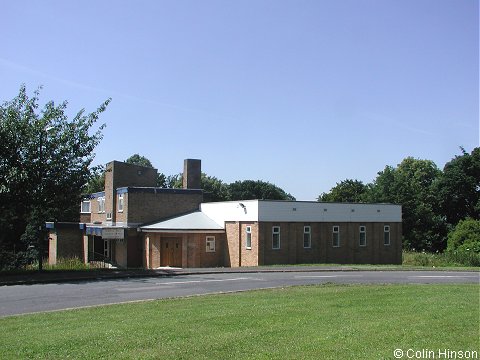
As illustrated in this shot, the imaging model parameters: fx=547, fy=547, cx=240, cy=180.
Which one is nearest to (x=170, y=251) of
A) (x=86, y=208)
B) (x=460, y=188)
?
(x=86, y=208)

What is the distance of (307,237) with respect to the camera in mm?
38938

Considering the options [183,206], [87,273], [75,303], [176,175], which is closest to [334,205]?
[183,206]

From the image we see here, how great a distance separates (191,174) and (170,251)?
29.2 feet

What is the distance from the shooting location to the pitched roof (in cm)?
3869

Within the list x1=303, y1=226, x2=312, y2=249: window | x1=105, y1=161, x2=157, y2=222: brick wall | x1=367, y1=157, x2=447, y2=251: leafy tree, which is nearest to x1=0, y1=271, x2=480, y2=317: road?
x1=303, y1=226, x2=312, y2=249: window

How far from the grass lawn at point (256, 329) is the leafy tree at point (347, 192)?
61957 millimetres

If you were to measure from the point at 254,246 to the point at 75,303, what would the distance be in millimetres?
21258

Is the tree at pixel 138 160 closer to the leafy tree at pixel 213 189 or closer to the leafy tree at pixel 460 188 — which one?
the leafy tree at pixel 213 189

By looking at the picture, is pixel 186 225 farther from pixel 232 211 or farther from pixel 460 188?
pixel 460 188

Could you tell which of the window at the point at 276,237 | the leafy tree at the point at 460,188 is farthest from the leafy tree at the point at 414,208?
the window at the point at 276,237

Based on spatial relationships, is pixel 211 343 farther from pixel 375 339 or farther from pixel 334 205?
pixel 334 205

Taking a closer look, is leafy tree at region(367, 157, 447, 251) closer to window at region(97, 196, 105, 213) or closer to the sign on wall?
window at region(97, 196, 105, 213)

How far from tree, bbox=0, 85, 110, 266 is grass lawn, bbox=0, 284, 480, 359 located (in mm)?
13698

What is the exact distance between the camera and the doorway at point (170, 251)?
1537 inches
